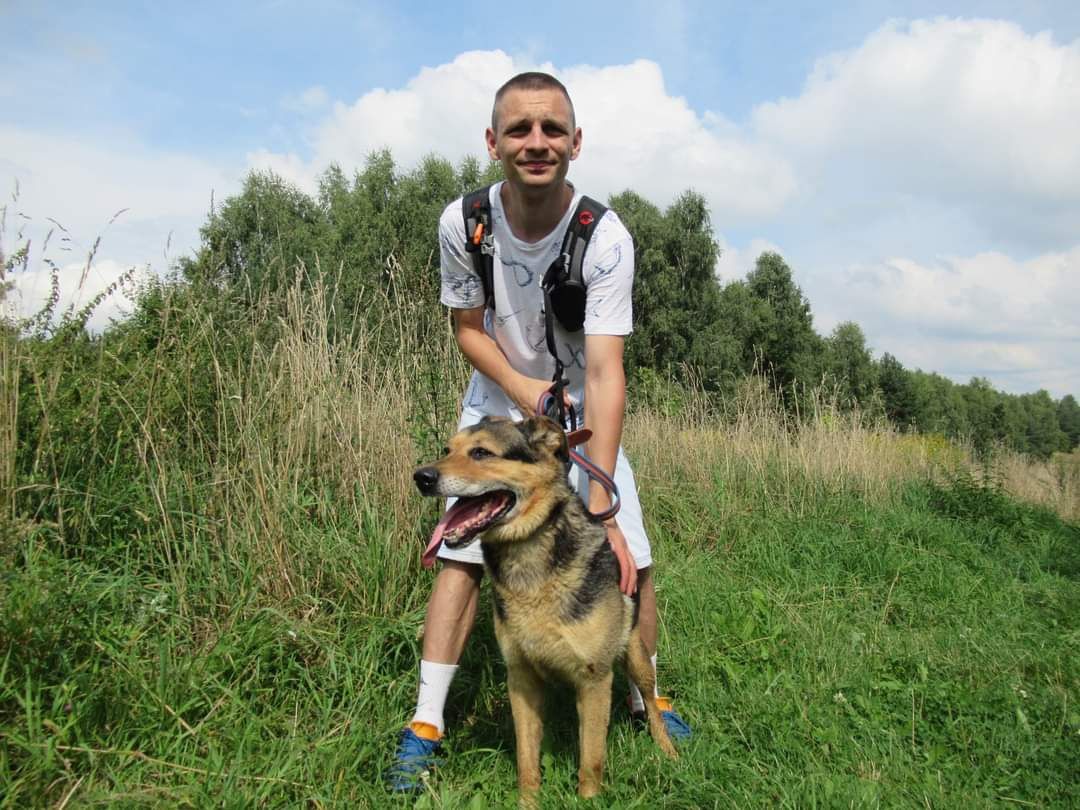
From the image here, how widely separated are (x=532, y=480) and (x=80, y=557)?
231cm

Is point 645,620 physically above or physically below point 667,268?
below

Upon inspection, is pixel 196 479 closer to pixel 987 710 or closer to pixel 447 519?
pixel 447 519

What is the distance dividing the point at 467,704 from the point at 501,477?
1439 millimetres

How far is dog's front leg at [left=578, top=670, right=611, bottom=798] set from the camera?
2.81 m

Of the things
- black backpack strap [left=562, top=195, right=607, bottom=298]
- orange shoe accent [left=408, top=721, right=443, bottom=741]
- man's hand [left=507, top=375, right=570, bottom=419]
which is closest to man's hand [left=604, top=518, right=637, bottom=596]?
man's hand [left=507, top=375, right=570, bottom=419]

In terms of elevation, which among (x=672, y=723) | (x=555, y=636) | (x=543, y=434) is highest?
(x=543, y=434)

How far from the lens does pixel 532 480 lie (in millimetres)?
2938


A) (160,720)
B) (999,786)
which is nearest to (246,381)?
(160,720)

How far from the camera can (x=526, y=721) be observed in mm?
2898

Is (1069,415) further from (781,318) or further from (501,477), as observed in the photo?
(501,477)

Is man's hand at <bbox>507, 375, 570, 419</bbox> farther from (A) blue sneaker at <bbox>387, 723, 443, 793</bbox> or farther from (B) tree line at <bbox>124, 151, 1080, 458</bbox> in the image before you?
(B) tree line at <bbox>124, 151, 1080, 458</bbox>

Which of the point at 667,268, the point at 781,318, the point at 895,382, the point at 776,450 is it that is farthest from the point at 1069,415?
the point at 776,450

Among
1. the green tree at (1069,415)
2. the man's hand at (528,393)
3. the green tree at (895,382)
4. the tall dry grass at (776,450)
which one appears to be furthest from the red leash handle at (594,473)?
the green tree at (1069,415)

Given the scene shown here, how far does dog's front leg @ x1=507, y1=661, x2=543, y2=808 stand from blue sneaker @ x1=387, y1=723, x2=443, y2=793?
372mm
